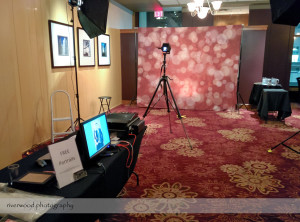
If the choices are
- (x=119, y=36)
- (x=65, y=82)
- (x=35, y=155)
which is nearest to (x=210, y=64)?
(x=119, y=36)

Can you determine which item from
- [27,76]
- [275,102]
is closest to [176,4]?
[275,102]

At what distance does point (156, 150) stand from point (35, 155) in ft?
6.51

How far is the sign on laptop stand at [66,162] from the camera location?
129cm

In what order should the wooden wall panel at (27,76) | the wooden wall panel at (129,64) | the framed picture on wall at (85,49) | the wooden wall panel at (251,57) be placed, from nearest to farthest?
the wooden wall panel at (27,76) < the framed picture on wall at (85,49) < the wooden wall panel at (251,57) < the wooden wall panel at (129,64)

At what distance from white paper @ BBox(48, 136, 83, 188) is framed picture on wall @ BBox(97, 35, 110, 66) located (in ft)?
13.7

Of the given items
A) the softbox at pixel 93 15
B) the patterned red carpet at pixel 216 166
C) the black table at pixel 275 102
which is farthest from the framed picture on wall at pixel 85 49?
the black table at pixel 275 102

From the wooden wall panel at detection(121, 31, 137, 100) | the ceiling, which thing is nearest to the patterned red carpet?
the wooden wall panel at detection(121, 31, 137, 100)

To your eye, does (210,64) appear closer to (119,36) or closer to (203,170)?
(119,36)

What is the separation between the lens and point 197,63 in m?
5.88

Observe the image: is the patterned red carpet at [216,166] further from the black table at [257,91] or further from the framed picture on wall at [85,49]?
the framed picture on wall at [85,49]

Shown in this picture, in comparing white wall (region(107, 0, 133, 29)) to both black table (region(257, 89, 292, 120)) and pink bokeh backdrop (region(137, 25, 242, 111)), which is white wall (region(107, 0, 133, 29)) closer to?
pink bokeh backdrop (region(137, 25, 242, 111))

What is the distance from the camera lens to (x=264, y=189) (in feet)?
8.00

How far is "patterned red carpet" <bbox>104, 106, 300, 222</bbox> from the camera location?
7.63ft

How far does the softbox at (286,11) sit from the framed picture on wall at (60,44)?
10.3 feet
